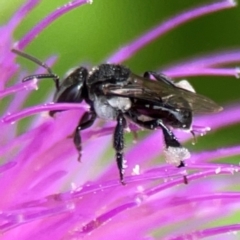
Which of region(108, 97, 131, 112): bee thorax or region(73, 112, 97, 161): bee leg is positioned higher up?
region(73, 112, 97, 161): bee leg

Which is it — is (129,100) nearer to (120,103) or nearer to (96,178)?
(120,103)

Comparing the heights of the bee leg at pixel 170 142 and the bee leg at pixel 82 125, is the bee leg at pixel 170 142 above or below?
below

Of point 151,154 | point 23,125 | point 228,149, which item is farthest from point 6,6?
point 228,149

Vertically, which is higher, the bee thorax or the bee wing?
the bee thorax

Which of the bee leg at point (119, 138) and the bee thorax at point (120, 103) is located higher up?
the bee thorax at point (120, 103)

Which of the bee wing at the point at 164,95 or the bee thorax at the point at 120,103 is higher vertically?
the bee thorax at the point at 120,103
